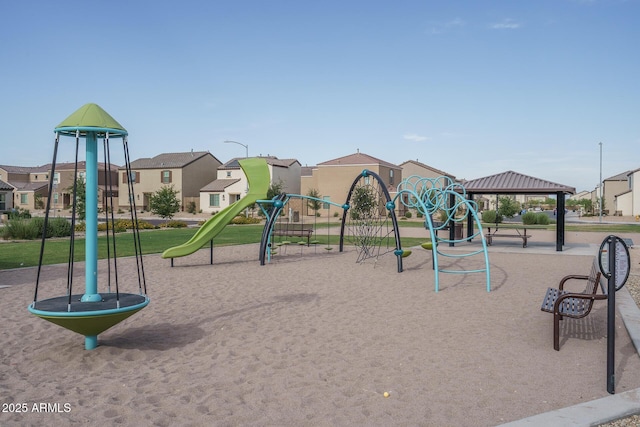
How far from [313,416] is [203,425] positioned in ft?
3.08

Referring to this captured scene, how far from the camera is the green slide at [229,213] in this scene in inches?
531

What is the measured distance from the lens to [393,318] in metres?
7.93

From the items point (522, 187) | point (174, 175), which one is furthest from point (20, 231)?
point (174, 175)

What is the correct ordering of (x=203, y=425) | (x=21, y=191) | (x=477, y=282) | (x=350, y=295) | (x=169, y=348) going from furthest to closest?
1. (x=21, y=191)
2. (x=477, y=282)
3. (x=350, y=295)
4. (x=169, y=348)
5. (x=203, y=425)

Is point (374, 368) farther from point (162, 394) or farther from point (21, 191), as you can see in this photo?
point (21, 191)

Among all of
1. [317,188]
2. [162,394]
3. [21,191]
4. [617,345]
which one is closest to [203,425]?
[162,394]

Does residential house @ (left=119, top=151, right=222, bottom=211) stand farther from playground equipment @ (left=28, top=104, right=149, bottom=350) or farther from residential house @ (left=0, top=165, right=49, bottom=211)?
playground equipment @ (left=28, top=104, right=149, bottom=350)

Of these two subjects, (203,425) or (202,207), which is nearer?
(203,425)

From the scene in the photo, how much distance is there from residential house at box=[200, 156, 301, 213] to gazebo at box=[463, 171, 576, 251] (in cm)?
3473

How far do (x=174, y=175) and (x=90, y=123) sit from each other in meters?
55.4

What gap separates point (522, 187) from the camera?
19.2 m

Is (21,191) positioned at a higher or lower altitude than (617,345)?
higher

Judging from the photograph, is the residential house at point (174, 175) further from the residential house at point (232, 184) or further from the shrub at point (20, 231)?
the shrub at point (20, 231)

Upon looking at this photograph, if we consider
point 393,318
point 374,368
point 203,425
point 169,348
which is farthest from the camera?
point 393,318
